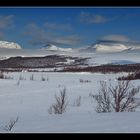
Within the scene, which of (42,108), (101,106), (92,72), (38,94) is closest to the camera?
(101,106)

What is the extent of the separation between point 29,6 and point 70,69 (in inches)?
881

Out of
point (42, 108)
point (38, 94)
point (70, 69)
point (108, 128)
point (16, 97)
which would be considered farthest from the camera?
point (70, 69)

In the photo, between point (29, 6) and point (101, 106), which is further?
point (101, 106)

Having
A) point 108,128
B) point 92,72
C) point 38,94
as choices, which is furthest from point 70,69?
point 108,128

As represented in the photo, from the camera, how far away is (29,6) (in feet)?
7.11

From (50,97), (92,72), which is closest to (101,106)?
(50,97)

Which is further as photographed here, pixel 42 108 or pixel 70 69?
pixel 70 69
